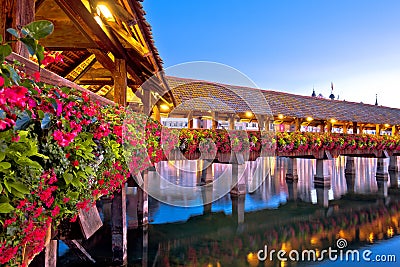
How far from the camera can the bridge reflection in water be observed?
9086 mm

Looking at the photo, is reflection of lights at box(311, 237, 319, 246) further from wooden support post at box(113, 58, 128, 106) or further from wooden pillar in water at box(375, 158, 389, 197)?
wooden pillar in water at box(375, 158, 389, 197)

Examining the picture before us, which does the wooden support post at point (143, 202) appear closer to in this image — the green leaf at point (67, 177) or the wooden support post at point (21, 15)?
the wooden support post at point (21, 15)

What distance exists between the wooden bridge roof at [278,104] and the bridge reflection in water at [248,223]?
4.64 metres

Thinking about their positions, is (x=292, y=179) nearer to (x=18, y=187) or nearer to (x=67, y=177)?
(x=67, y=177)

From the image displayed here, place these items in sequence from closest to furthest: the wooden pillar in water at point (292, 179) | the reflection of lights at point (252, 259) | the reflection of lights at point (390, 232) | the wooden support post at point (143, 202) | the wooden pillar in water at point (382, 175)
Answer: the reflection of lights at point (252, 259) < the wooden support post at point (143, 202) < the reflection of lights at point (390, 232) < the wooden pillar in water at point (292, 179) < the wooden pillar in water at point (382, 175)

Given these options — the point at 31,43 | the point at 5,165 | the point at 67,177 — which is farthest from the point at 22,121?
the point at 67,177

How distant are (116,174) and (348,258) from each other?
8.13 m

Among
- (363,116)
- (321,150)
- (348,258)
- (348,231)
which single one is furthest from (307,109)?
(348,258)

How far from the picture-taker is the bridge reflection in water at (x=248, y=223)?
909cm

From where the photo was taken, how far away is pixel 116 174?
13.9 ft

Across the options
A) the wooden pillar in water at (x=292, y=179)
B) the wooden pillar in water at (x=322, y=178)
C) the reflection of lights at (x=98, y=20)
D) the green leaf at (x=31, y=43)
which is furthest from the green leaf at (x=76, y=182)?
the wooden pillar in water at (x=322, y=178)

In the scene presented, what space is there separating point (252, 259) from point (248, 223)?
11.4 feet

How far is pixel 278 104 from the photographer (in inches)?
781

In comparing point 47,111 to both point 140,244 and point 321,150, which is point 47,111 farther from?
point 321,150
